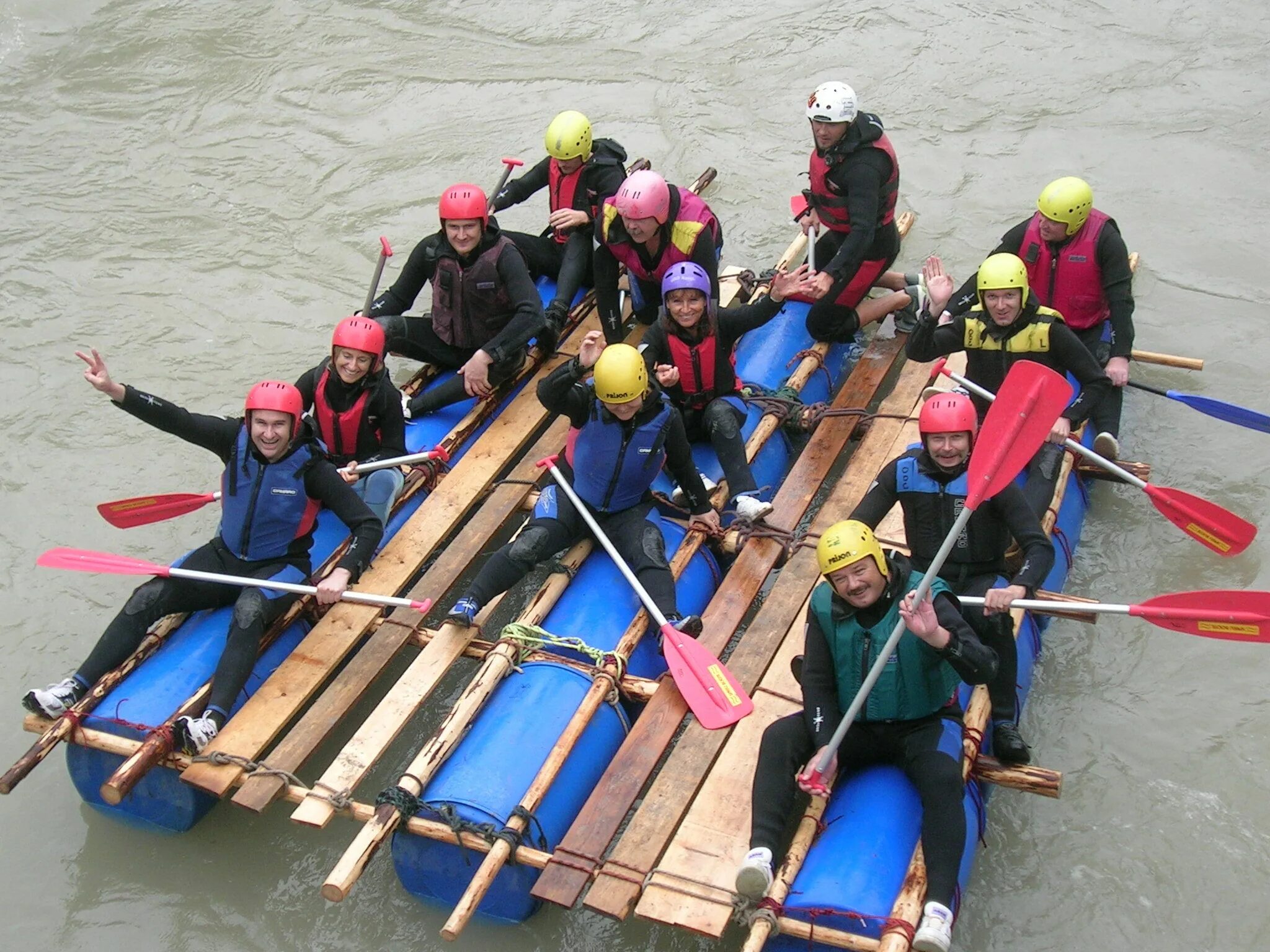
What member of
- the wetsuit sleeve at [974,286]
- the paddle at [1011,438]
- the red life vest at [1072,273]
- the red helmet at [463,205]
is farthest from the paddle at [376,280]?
the paddle at [1011,438]

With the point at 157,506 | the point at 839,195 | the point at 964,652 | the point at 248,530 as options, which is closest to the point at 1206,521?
the point at 964,652

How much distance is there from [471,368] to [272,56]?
6157 millimetres

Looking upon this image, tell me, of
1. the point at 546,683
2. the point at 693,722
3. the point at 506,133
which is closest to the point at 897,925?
the point at 693,722

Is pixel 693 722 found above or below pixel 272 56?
below

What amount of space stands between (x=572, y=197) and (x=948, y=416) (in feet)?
10.3

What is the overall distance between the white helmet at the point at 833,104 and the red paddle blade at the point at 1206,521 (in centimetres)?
242

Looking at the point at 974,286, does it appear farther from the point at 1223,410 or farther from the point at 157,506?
the point at 157,506

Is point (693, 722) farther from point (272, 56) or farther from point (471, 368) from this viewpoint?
point (272, 56)

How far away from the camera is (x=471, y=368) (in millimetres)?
6578

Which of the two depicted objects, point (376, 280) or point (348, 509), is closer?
point (348, 509)

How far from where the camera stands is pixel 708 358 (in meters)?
6.10

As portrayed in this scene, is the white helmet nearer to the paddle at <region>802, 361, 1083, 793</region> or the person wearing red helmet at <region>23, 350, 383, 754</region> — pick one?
the paddle at <region>802, 361, 1083, 793</region>

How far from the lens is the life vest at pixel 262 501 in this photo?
538 cm

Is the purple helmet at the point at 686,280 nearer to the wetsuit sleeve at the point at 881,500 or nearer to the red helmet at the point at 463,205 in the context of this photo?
the red helmet at the point at 463,205
